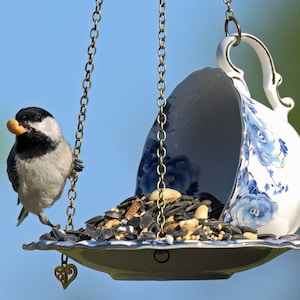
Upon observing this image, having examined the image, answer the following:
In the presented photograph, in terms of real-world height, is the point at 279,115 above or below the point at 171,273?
above

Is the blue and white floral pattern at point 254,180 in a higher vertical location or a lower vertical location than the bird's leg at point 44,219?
higher

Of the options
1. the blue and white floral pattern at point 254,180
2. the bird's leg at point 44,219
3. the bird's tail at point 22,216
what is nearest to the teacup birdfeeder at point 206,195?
the blue and white floral pattern at point 254,180

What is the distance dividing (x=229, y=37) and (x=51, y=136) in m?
0.62

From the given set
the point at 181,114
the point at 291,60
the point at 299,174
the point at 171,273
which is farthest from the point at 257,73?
the point at 171,273

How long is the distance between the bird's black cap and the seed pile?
41cm

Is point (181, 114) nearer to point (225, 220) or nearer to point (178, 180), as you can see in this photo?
point (178, 180)

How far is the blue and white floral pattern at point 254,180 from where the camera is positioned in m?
2.60

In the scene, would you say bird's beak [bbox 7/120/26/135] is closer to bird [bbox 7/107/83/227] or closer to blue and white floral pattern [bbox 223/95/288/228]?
bird [bbox 7/107/83/227]

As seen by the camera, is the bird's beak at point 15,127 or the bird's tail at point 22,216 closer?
the bird's beak at point 15,127

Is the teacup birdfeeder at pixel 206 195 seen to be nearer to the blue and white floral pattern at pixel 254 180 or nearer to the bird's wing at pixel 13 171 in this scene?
the blue and white floral pattern at pixel 254 180

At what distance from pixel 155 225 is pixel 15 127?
0.64 meters

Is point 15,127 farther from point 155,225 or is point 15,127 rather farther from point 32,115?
point 155,225

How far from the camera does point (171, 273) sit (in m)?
2.48

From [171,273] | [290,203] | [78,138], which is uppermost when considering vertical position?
[78,138]
